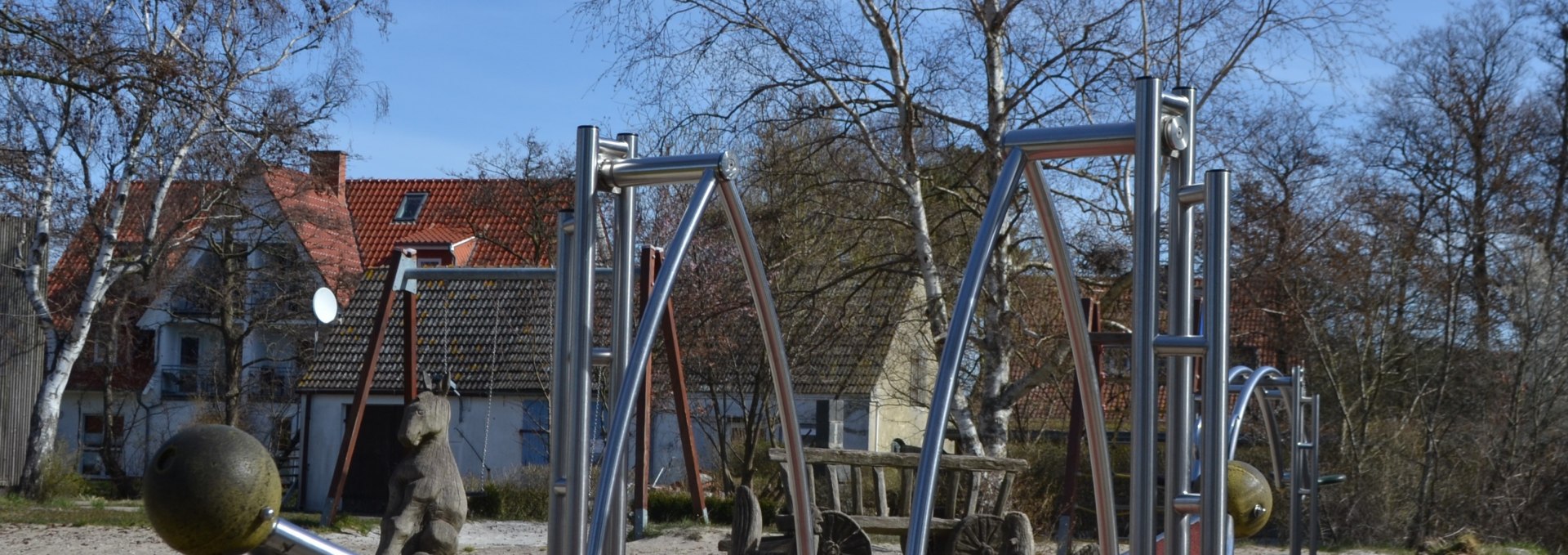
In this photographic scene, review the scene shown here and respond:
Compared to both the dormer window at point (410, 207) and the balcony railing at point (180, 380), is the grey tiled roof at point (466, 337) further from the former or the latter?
the dormer window at point (410, 207)

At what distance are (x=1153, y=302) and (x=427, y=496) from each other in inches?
245

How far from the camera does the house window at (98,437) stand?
1073 inches

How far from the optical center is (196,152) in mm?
19328

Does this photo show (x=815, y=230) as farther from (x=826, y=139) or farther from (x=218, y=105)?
(x=218, y=105)

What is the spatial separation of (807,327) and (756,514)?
29.3 feet

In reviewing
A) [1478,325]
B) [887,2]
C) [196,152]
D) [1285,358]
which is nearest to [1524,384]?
[1478,325]

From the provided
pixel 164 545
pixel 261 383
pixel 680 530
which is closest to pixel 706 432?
pixel 680 530

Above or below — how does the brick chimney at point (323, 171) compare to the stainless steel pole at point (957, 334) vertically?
above

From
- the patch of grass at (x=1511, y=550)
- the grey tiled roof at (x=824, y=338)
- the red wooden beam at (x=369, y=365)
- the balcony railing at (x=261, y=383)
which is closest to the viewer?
the red wooden beam at (x=369, y=365)

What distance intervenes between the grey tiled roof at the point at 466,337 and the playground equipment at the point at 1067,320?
10748 mm

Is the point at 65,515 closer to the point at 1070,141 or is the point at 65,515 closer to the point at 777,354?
the point at 777,354

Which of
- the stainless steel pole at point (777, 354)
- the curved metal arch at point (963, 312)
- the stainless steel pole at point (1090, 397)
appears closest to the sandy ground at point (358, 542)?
the stainless steel pole at point (777, 354)

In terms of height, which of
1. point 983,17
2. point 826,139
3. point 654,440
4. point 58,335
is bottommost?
point 654,440

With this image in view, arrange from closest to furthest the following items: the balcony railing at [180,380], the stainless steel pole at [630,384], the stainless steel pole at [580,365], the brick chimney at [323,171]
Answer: the stainless steel pole at [630,384] → the stainless steel pole at [580,365] → the brick chimney at [323,171] → the balcony railing at [180,380]
